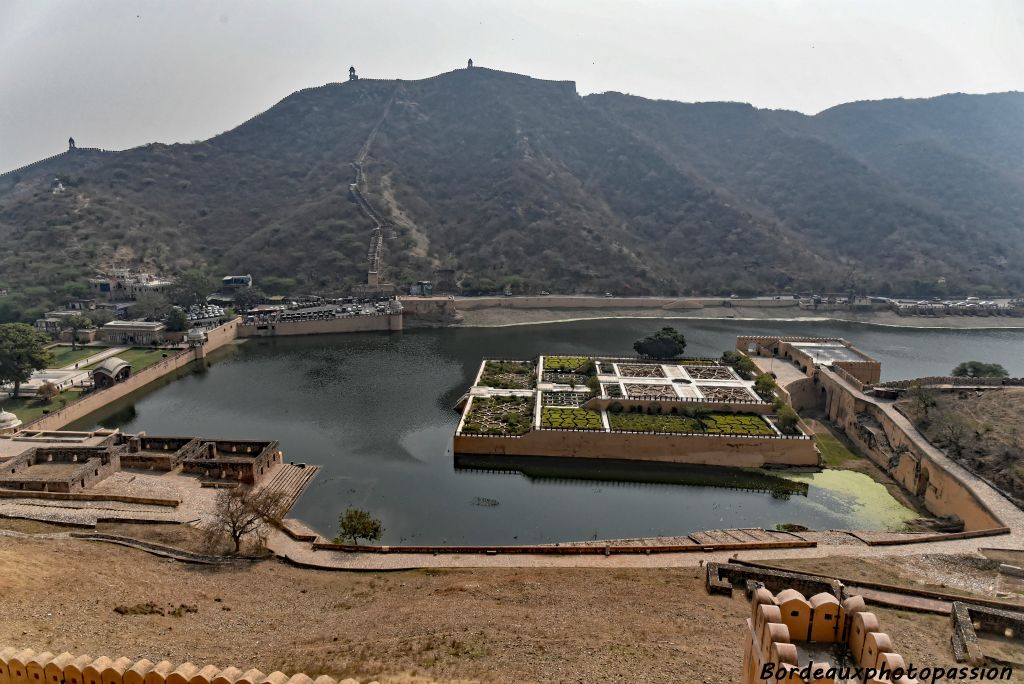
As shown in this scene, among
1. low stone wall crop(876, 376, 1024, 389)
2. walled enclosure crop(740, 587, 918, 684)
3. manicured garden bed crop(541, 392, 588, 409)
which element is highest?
walled enclosure crop(740, 587, 918, 684)

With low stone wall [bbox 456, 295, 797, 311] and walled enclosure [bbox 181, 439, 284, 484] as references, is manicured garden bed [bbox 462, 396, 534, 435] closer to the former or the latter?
walled enclosure [bbox 181, 439, 284, 484]

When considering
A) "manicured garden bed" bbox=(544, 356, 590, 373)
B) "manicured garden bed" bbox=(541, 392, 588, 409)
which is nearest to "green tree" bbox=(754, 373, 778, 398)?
"manicured garden bed" bbox=(541, 392, 588, 409)

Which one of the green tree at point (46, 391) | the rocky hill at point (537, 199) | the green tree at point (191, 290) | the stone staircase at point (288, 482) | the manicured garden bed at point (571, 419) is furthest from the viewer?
the rocky hill at point (537, 199)

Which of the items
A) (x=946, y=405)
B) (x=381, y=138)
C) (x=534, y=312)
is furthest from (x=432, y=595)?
(x=381, y=138)

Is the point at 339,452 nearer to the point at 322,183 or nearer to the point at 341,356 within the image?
the point at 341,356

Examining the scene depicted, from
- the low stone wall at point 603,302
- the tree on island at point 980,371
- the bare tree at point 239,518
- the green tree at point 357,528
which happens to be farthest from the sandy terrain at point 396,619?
the low stone wall at point 603,302

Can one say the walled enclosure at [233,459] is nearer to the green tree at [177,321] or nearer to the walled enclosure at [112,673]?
the walled enclosure at [112,673]

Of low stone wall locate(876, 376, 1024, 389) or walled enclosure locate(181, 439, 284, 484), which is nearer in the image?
walled enclosure locate(181, 439, 284, 484)
